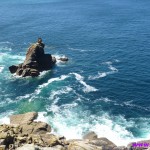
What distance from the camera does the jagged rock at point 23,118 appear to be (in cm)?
10379

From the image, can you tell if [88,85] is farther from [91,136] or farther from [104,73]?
[91,136]

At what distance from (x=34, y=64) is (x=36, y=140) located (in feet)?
225

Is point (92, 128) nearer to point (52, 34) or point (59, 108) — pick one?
point (59, 108)

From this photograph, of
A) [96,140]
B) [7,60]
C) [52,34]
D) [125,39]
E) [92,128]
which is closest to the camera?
[96,140]

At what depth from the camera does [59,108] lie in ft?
376

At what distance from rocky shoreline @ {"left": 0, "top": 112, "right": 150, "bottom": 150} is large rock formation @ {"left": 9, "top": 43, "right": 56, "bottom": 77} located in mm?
34752

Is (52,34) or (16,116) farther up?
(52,34)

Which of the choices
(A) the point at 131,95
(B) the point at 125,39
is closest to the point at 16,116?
(A) the point at 131,95

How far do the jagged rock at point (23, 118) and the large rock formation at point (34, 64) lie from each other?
34.5m

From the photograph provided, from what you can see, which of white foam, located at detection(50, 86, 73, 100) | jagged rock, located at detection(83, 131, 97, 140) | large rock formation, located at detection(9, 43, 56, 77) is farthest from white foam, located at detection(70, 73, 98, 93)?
jagged rock, located at detection(83, 131, 97, 140)

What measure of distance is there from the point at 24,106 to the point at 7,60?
47436mm

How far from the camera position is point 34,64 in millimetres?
142125

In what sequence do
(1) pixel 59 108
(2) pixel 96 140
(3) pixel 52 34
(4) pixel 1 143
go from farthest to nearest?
(3) pixel 52 34 < (1) pixel 59 108 < (2) pixel 96 140 < (4) pixel 1 143

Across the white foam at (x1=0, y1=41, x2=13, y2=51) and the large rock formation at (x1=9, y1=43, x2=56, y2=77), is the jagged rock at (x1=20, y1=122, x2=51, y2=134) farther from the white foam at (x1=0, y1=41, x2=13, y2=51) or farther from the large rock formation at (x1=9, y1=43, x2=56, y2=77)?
the white foam at (x1=0, y1=41, x2=13, y2=51)
